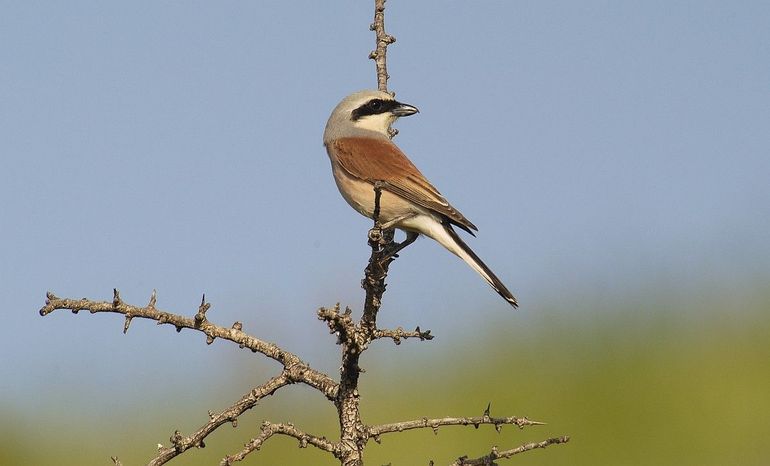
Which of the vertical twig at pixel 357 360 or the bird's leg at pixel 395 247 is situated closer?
the vertical twig at pixel 357 360

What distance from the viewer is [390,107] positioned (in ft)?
18.5

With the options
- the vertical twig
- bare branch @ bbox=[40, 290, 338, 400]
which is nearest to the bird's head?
the vertical twig

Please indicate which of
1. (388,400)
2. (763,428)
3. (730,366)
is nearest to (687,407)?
(763,428)

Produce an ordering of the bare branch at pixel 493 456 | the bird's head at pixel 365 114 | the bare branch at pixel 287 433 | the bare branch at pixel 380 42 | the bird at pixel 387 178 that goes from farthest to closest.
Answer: the bird's head at pixel 365 114 < the bird at pixel 387 178 < the bare branch at pixel 380 42 < the bare branch at pixel 493 456 < the bare branch at pixel 287 433

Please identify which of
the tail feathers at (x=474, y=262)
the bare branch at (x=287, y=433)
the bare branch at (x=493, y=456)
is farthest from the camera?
the tail feathers at (x=474, y=262)

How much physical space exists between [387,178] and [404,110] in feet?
1.77

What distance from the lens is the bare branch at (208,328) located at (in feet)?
10.2

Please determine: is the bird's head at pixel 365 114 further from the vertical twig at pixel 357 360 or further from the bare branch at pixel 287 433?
the bare branch at pixel 287 433

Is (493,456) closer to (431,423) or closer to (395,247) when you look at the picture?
(431,423)

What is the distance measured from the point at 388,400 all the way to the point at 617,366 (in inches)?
93.6

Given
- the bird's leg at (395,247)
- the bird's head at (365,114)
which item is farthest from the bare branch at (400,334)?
the bird's head at (365,114)

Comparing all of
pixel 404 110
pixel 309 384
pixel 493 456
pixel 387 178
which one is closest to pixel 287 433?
pixel 309 384

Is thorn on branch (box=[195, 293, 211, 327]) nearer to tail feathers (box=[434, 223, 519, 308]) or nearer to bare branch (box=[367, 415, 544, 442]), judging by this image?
bare branch (box=[367, 415, 544, 442])

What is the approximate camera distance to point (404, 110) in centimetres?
570
